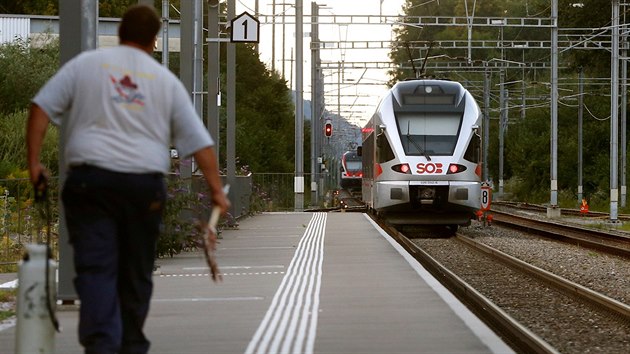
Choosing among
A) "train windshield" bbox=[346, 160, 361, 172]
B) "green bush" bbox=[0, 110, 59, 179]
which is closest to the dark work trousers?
"green bush" bbox=[0, 110, 59, 179]

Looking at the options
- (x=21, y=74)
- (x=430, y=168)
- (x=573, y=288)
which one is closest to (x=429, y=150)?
(x=430, y=168)

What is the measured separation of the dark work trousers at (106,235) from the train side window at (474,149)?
2262 centimetres

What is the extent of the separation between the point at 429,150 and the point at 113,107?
2277 centimetres

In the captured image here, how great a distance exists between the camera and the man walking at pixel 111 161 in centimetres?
705

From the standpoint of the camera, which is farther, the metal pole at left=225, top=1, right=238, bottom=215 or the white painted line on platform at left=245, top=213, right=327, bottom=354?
the metal pole at left=225, top=1, right=238, bottom=215

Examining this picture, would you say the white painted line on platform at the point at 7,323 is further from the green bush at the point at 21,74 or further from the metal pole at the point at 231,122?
the green bush at the point at 21,74

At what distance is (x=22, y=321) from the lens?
24.6ft

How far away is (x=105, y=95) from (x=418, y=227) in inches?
1217

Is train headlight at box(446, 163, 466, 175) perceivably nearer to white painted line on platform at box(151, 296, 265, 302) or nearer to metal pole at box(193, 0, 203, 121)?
metal pole at box(193, 0, 203, 121)

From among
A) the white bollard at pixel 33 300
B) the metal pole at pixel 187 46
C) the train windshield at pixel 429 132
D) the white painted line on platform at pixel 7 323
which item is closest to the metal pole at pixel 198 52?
the metal pole at pixel 187 46

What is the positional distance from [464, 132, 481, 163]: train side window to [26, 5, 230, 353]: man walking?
22562 millimetres

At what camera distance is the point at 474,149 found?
29.7m

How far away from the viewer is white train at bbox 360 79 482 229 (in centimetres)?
2952

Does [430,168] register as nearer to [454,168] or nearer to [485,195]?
[454,168]
